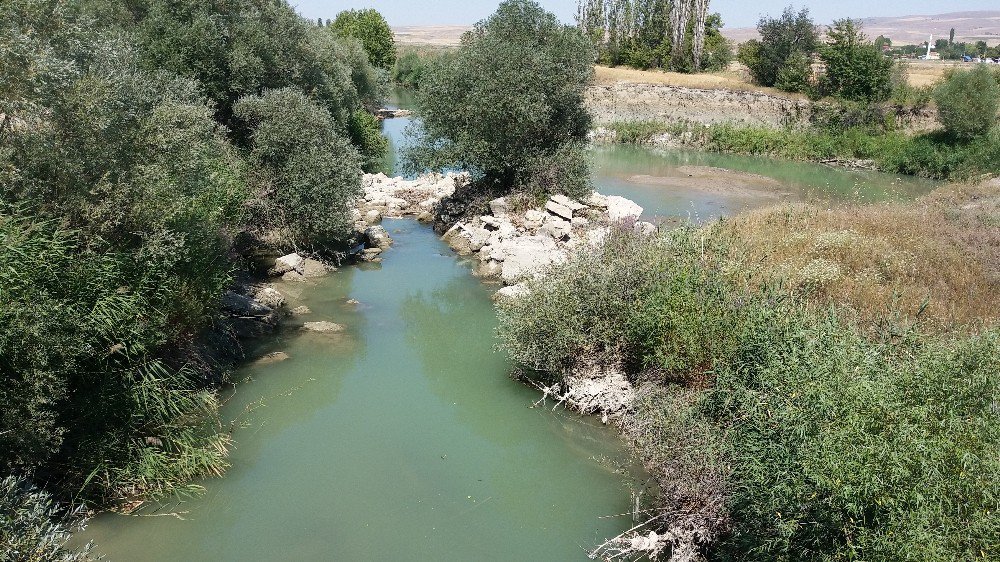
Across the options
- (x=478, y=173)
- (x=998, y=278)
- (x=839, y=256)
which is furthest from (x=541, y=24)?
(x=998, y=278)

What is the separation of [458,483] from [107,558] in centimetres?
516

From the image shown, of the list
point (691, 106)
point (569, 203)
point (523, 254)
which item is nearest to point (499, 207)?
point (569, 203)

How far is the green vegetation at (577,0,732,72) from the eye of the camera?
7181 cm

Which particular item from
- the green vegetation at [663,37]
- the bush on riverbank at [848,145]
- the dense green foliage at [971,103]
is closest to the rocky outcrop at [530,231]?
the bush on riverbank at [848,145]

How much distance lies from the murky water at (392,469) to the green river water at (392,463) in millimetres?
27

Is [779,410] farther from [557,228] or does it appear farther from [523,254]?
[557,228]

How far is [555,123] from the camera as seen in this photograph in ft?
93.7

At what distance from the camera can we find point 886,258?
54.6 ft

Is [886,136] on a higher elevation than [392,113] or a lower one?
lower

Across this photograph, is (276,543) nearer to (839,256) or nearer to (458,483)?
(458,483)

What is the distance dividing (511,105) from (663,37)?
56.1 m

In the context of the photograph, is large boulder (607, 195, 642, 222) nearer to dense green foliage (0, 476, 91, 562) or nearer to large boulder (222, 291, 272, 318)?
large boulder (222, 291, 272, 318)

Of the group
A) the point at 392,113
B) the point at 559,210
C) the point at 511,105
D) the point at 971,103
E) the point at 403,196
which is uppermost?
the point at 971,103

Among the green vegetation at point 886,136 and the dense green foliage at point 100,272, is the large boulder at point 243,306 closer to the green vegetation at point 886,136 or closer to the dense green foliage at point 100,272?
the dense green foliage at point 100,272
